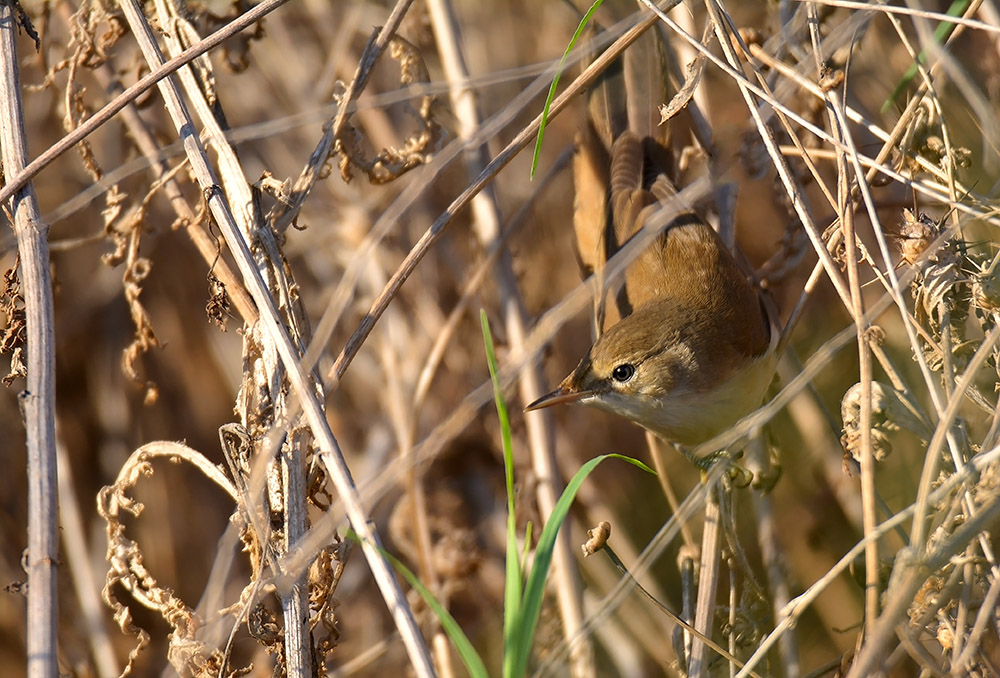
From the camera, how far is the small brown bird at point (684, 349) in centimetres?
265

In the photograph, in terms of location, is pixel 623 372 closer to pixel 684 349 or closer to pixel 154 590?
pixel 684 349

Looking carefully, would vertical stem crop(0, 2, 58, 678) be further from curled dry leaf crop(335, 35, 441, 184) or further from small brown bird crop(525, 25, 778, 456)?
small brown bird crop(525, 25, 778, 456)

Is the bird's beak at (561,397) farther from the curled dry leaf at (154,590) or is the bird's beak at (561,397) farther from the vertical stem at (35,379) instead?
the vertical stem at (35,379)

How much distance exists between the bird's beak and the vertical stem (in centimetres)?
125

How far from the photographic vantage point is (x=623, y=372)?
8.66 ft

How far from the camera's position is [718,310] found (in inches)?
110

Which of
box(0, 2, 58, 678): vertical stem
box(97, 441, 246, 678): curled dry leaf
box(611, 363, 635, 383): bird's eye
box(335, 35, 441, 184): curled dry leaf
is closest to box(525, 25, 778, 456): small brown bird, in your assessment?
box(611, 363, 635, 383): bird's eye

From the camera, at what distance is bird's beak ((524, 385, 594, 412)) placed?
2541mm

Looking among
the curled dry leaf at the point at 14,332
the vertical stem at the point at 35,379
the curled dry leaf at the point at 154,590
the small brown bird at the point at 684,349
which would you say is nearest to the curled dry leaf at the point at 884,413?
the small brown bird at the point at 684,349

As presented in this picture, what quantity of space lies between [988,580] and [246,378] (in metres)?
1.55

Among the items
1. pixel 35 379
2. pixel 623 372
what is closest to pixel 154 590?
pixel 35 379

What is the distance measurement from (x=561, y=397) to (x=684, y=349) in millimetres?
428

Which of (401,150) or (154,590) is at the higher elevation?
(401,150)

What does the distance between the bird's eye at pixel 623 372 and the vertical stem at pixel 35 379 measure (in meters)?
1.49
